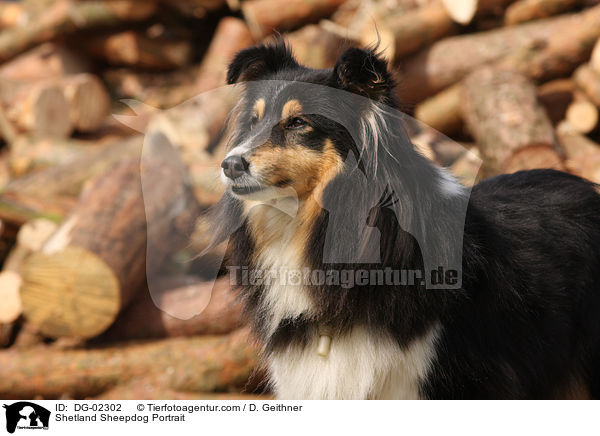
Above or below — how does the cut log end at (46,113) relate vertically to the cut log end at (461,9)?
below

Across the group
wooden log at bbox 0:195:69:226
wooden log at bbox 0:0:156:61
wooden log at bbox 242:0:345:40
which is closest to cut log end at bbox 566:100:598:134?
wooden log at bbox 242:0:345:40

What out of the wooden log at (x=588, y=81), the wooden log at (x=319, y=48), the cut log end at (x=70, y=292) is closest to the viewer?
the cut log end at (x=70, y=292)

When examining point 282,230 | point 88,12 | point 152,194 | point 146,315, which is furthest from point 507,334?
point 88,12

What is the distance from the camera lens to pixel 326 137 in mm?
2857

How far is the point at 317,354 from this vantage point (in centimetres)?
285

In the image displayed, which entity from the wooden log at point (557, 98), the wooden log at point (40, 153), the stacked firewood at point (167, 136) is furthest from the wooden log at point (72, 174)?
the wooden log at point (557, 98)

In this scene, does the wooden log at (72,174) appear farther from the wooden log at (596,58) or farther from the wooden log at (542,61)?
the wooden log at (596,58)

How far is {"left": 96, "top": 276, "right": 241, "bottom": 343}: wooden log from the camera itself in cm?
464

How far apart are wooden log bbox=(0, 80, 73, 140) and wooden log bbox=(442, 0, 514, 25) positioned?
16.7 ft

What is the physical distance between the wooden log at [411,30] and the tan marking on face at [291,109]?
3833 mm

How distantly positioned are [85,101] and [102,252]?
15.1 feet

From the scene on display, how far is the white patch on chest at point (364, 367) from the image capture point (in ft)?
8.96

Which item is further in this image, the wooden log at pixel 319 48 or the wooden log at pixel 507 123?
the wooden log at pixel 319 48

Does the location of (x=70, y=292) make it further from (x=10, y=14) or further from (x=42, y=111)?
(x=10, y=14)
